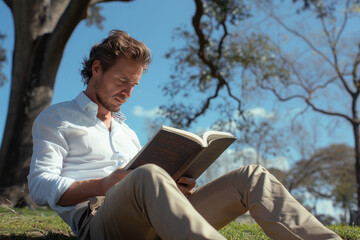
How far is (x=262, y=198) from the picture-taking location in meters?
2.04

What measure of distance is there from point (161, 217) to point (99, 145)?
915 mm

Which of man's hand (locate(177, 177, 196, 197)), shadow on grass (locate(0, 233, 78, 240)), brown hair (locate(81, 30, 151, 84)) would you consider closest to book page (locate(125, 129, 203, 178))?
man's hand (locate(177, 177, 196, 197))

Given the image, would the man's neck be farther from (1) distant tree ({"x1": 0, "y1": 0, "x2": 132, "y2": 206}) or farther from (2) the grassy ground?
(1) distant tree ({"x1": 0, "y1": 0, "x2": 132, "y2": 206})

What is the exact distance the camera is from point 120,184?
176 cm

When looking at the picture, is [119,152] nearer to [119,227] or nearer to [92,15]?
[119,227]

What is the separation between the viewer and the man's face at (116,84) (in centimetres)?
253

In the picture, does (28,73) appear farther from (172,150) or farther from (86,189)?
(172,150)

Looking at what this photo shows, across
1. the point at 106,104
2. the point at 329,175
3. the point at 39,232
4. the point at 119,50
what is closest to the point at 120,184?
the point at 106,104

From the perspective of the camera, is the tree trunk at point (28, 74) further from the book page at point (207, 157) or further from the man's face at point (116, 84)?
the book page at point (207, 157)

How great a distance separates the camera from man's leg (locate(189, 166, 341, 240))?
6.29 feet

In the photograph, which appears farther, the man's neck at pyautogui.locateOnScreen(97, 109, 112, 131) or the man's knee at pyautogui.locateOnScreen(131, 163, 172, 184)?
the man's neck at pyautogui.locateOnScreen(97, 109, 112, 131)

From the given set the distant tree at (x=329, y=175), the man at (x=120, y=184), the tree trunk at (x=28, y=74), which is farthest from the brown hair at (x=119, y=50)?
the distant tree at (x=329, y=175)

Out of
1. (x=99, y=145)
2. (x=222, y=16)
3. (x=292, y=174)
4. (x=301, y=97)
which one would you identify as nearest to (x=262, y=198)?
(x=99, y=145)

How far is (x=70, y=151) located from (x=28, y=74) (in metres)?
5.26
